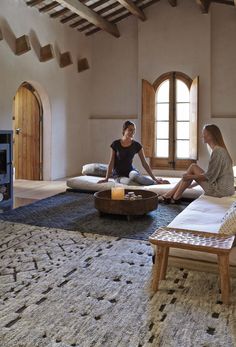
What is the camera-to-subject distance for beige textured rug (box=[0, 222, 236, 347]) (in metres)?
1.74

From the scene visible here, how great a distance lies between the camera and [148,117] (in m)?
7.62

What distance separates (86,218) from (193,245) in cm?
204

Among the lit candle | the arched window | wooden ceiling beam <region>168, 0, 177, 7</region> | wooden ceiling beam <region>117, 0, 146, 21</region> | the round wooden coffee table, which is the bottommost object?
the round wooden coffee table

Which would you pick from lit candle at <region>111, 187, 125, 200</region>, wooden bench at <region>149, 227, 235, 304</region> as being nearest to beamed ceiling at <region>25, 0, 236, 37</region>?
lit candle at <region>111, 187, 125, 200</region>

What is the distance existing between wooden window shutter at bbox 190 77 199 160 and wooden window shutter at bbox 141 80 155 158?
80 centimetres

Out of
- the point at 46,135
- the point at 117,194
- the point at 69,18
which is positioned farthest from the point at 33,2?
the point at 117,194

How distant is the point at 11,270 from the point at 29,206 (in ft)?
6.82

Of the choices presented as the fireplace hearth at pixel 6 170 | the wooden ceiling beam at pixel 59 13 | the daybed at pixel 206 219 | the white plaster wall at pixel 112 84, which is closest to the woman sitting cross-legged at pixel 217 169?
the daybed at pixel 206 219

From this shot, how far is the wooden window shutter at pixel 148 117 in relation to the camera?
7578mm

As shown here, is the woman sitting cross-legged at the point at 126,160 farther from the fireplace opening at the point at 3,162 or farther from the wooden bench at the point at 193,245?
the wooden bench at the point at 193,245

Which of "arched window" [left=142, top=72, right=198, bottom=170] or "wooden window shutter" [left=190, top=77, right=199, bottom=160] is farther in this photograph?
"arched window" [left=142, top=72, right=198, bottom=170]

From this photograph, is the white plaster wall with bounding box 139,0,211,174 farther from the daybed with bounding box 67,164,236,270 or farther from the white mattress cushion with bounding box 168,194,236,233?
the white mattress cushion with bounding box 168,194,236,233

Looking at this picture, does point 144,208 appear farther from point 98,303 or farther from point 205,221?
point 98,303

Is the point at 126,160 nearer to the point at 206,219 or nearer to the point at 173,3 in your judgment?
the point at 206,219
